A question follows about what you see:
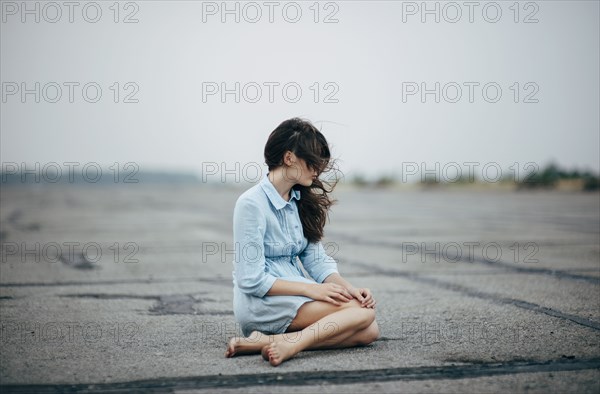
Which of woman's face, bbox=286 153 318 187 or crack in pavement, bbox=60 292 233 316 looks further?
crack in pavement, bbox=60 292 233 316

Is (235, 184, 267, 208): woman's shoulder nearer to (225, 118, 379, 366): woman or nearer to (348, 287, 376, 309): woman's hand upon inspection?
(225, 118, 379, 366): woman

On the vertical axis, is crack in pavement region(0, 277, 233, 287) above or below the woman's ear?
below

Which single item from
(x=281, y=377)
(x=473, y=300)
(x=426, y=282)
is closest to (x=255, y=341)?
(x=281, y=377)

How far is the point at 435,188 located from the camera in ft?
133

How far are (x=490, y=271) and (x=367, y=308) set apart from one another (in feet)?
11.9

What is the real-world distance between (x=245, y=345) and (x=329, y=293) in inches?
22.3

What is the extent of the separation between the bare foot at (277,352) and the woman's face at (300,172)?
0.98m

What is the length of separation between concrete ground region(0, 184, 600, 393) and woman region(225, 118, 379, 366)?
126 mm

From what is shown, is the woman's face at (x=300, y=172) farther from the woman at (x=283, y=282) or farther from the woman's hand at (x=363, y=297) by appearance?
the woman's hand at (x=363, y=297)

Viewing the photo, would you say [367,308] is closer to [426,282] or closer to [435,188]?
[426,282]

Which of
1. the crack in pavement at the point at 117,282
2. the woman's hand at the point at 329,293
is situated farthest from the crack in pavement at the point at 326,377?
the crack in pavement at the point at 117,282

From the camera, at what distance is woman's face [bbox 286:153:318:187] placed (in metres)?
4.05

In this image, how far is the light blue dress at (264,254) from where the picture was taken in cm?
396

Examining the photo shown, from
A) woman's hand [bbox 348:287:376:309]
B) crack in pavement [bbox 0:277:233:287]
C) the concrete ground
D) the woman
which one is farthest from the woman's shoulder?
crack in pavement [bbox 0:277:233:287]
